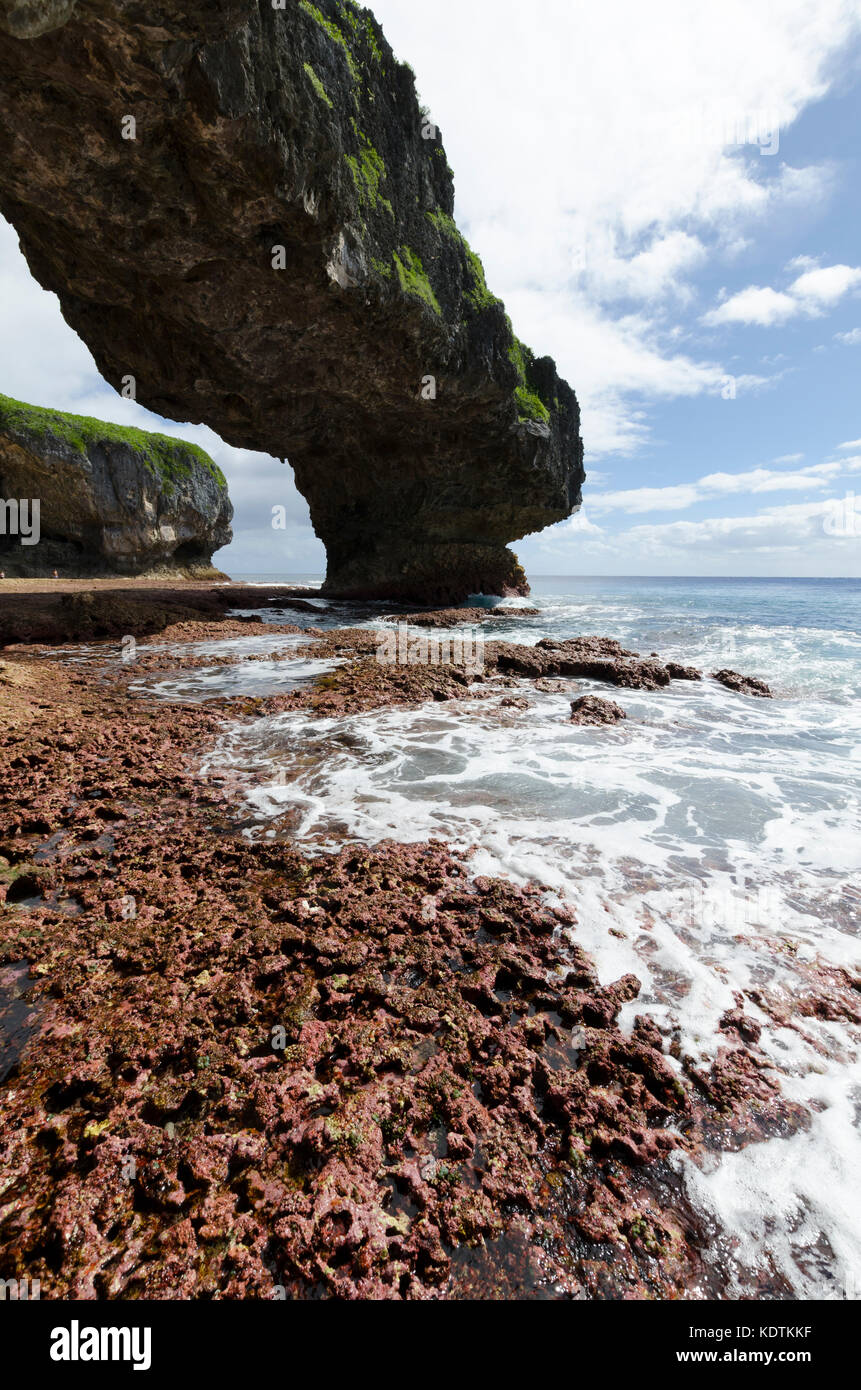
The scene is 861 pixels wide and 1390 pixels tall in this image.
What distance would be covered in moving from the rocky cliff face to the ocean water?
2638cm

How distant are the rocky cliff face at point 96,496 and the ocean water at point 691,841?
26384 mm

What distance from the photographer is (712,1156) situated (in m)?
2.05

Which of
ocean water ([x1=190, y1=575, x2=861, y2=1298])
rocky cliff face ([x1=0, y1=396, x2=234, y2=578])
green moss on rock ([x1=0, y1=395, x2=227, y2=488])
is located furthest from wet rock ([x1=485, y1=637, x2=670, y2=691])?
green moss on rock ([x1=0, y1=395, x2=227, y2=488])

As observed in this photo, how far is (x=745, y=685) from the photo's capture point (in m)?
11.4

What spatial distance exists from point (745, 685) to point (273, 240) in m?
14.6

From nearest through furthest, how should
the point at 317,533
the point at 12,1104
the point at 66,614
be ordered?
the point at 12,1104 < the point at 66,614 < the point at 317,533

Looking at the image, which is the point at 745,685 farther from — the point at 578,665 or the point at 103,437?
the point at 103,437

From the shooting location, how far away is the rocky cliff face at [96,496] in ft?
90.5

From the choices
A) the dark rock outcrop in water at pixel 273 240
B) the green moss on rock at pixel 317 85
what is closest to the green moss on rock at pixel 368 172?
the dark rock outcrop in water at pixel 273 240

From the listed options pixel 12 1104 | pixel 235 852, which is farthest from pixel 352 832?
pixel 12 1104

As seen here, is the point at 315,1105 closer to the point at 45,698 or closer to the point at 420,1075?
the point at 420,1075
